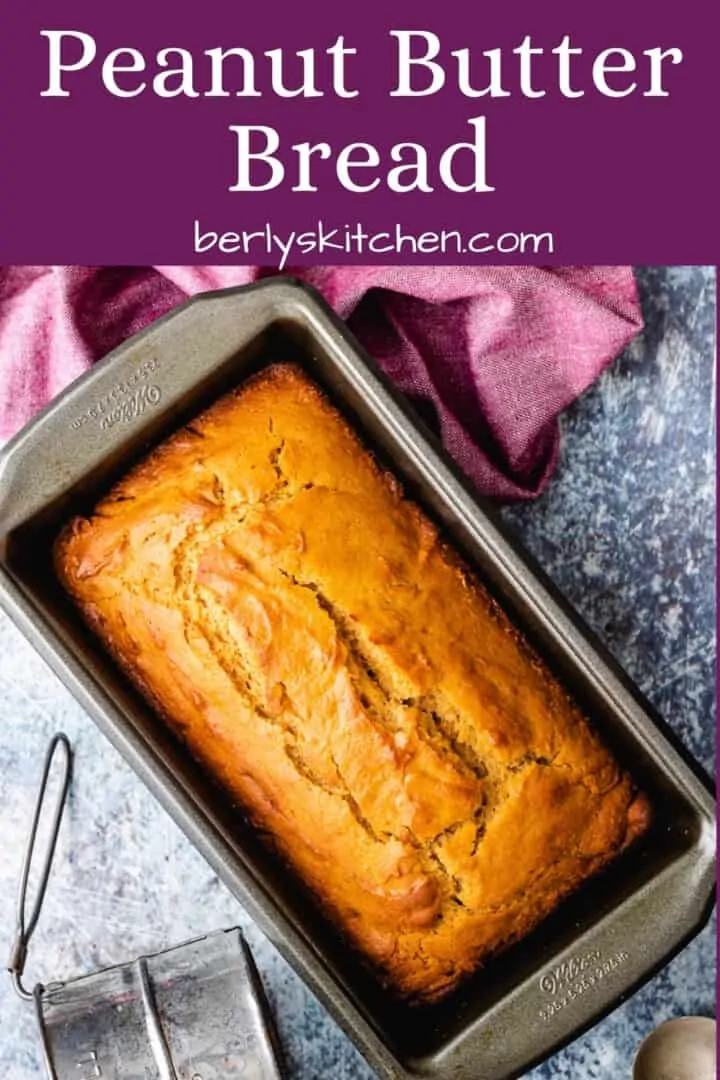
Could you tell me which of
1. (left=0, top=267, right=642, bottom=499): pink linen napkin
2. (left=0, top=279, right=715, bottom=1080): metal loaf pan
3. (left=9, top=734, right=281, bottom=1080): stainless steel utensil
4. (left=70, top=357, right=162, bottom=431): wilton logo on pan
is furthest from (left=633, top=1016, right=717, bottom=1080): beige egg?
(left=70, top=357, right=162, bottom=431): wilton logo on pan

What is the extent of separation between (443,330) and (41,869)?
3.38ft

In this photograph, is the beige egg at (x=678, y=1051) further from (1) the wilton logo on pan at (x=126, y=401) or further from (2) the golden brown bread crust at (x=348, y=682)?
(1) the wilton logo on pan at (x=126, y=401)

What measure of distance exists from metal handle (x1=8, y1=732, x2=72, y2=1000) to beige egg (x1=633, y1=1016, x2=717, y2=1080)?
0.89m

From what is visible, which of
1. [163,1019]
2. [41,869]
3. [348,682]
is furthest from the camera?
[41,869]

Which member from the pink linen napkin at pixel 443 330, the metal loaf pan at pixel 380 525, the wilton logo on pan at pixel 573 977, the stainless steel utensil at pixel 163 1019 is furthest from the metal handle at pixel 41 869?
the wilton logo on pan at pixel 573 977

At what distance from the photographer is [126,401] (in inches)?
63.6

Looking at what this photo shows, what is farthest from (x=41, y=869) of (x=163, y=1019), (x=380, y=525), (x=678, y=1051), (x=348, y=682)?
(x=678, y=1051)

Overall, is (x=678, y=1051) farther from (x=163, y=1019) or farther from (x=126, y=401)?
(x=126, y=401)

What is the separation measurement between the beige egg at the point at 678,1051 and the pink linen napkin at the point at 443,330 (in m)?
0.82

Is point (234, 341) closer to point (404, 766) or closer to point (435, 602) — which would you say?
point (435, 602)

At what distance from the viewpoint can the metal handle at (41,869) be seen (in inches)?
72.7

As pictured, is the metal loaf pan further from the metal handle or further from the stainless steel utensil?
the metal handle

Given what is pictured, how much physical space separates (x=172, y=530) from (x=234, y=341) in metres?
0.25

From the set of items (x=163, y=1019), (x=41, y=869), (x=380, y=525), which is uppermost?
(x=380, y=525)
